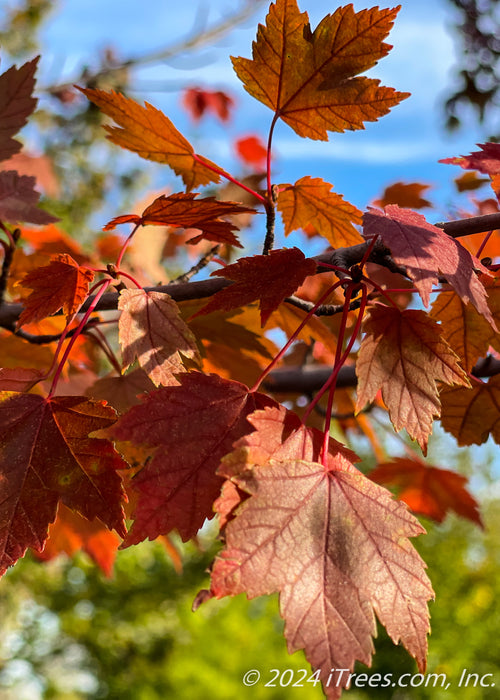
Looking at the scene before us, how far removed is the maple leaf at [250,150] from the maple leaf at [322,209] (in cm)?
178

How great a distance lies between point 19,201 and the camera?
2.27 ft

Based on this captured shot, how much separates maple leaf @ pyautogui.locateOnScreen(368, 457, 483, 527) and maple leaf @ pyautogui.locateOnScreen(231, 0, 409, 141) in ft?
1.94

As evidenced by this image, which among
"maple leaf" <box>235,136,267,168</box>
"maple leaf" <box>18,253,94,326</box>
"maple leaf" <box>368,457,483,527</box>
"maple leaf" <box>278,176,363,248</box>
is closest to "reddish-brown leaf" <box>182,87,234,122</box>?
"maple leaf" <box>235,136,267,168</box>

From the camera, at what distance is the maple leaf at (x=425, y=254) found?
44 centimetres

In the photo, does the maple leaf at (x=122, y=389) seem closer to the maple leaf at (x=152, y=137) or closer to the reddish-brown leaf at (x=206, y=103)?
the maple leaf at (x=152, y=137)

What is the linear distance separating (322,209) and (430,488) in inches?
25.4

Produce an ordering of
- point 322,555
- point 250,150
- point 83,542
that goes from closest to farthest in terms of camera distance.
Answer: point 322,555
point 83,542
point 250,150

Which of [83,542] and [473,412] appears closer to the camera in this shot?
[473,412]

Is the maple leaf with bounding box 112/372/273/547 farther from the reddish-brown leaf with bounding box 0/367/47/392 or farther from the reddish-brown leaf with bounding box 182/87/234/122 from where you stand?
the reddish-brown leaf with bounding box 182/87/234/122

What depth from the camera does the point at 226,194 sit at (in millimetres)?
1121

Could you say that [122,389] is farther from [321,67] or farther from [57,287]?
[321,67]

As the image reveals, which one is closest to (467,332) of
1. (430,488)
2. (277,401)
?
(277,401)

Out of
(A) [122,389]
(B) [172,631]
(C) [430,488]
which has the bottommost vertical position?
(B) [172,631]

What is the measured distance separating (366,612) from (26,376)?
1.04 feet
